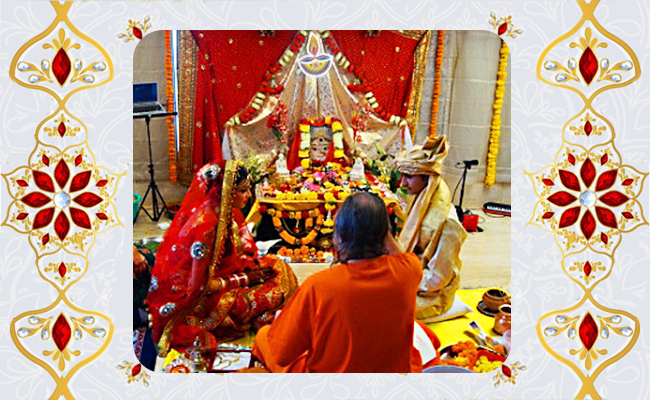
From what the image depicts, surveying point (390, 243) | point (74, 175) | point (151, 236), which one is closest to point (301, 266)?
point (151, 236)

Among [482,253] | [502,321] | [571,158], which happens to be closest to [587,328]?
[571,158]

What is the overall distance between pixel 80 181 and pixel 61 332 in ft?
1.67

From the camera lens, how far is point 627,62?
185 cm

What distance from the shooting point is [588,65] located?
1.85 meters

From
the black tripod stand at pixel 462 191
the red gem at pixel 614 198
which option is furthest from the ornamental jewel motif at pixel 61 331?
the black tripod stand at pixel 462 191

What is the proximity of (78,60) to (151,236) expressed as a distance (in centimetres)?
388

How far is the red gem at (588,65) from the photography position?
185cm

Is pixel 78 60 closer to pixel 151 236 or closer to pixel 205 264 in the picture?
pixel 205 264

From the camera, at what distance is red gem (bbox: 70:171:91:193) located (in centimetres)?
182

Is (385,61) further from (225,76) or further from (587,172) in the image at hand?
(587,172)

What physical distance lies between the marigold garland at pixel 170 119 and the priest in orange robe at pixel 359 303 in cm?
563

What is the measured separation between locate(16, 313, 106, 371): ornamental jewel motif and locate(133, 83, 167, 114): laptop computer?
427 centimetres

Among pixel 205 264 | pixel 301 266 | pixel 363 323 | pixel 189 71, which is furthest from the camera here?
pixel 189 71

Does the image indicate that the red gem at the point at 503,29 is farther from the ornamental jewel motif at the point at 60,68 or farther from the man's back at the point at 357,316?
the ornamental jewel motif at the point at 60,68
